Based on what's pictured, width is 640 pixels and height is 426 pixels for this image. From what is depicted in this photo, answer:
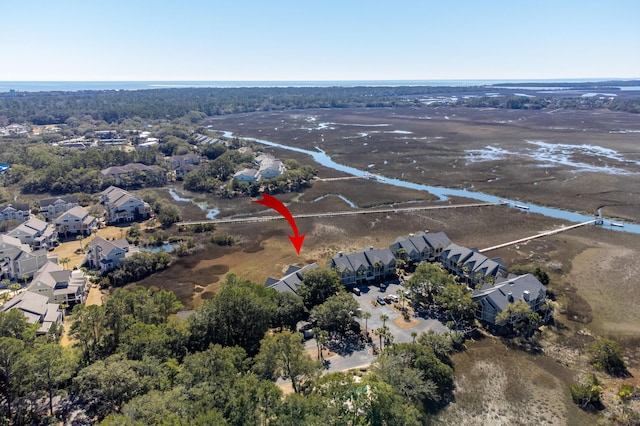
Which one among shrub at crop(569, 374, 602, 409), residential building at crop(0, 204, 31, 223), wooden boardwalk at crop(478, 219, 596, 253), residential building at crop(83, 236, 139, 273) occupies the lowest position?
shrub at crop(569, 374, 602, 409)

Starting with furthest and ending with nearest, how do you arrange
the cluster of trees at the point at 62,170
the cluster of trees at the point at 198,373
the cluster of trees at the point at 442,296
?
the cluster of trees at the point at 62,170, the cluster of trees at the point at 442,296, the cluster of trees at the point at 198,373

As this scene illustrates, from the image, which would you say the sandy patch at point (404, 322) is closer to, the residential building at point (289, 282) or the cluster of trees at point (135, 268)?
the residential building at point (289, 282)

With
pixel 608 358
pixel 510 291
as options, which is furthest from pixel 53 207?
pixel 608 358

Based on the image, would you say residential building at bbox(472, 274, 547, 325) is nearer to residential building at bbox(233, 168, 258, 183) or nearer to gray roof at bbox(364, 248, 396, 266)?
gray roof at bbox(364, 248, 396, 266)

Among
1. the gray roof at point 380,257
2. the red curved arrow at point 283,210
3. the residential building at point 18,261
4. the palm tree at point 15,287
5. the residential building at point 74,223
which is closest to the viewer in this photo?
the palm tree at point 15,287

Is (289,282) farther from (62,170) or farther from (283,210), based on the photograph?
(62,170)

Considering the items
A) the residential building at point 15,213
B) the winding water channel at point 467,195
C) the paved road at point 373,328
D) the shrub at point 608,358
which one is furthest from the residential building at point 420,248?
the residential building at point 15,213

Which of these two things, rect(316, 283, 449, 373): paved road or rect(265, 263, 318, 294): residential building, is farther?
rect(265, 263, 318, 294): residential building

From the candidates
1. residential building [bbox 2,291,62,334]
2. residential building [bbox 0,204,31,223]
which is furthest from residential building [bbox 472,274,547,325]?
residential building [bbox 0,204,31,223]
